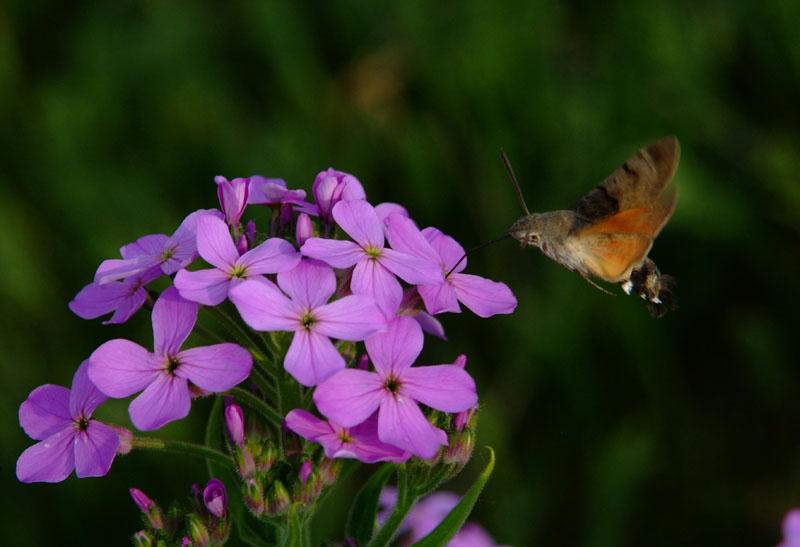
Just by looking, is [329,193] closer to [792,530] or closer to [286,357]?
[286,357]

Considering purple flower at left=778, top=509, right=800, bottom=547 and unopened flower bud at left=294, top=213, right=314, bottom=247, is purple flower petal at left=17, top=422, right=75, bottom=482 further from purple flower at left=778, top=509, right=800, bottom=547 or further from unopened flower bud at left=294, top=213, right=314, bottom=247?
purple flower at left=778, top=509, right=800, bottom=547

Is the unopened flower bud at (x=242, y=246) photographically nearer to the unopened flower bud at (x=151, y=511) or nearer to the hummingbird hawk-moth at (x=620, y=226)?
the unopened flower bud at (x=151, y=511)

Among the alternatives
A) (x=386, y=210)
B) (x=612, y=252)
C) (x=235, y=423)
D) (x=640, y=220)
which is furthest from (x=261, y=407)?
(x=640, y=220)

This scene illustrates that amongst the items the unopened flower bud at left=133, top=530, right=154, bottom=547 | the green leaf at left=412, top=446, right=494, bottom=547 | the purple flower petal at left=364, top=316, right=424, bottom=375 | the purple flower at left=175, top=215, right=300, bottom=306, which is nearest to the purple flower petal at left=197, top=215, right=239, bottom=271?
the purple flower at left=175, top=215, right=300, bottom=306

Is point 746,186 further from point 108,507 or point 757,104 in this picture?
point 108,507

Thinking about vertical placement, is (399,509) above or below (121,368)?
below

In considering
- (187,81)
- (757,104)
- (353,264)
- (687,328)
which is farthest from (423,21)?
(353,264)

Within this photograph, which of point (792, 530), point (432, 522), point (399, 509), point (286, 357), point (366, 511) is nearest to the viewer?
point (286, 357)
